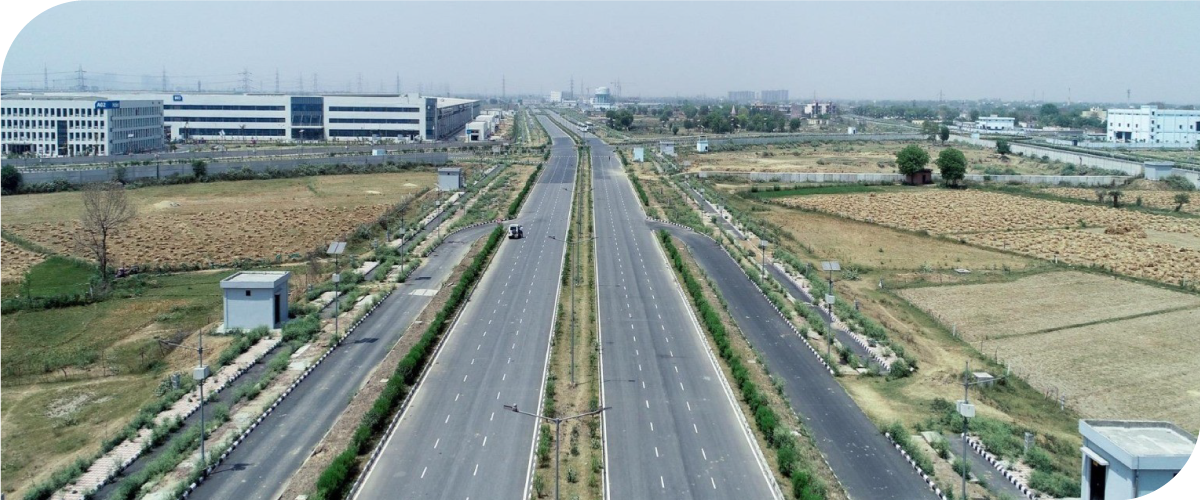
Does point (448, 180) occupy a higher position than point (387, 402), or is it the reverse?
point (448, 180)

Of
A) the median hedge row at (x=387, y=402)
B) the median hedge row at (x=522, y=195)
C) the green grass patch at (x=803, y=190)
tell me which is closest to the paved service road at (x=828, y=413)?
the median hedge row at (x=387, y=402)

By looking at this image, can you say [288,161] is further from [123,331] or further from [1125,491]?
[1125,491]

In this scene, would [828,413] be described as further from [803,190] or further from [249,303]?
[803,190]

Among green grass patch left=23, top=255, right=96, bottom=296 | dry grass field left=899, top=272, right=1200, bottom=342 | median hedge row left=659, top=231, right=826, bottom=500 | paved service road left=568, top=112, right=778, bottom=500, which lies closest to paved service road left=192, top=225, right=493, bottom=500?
paved service road left=568, top=112, right=778, bottom=500

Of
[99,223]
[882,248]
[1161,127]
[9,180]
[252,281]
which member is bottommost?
[882,248]

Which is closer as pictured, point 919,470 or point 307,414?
point 919,470

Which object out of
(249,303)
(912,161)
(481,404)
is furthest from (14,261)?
(912,161)

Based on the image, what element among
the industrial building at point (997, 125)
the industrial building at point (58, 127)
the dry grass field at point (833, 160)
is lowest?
the dry grass field at point (833, 160)

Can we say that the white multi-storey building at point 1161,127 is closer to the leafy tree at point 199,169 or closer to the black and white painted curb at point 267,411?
the leafy tree at point 199,169

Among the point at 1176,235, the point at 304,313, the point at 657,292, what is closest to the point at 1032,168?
the point at 1176,235
